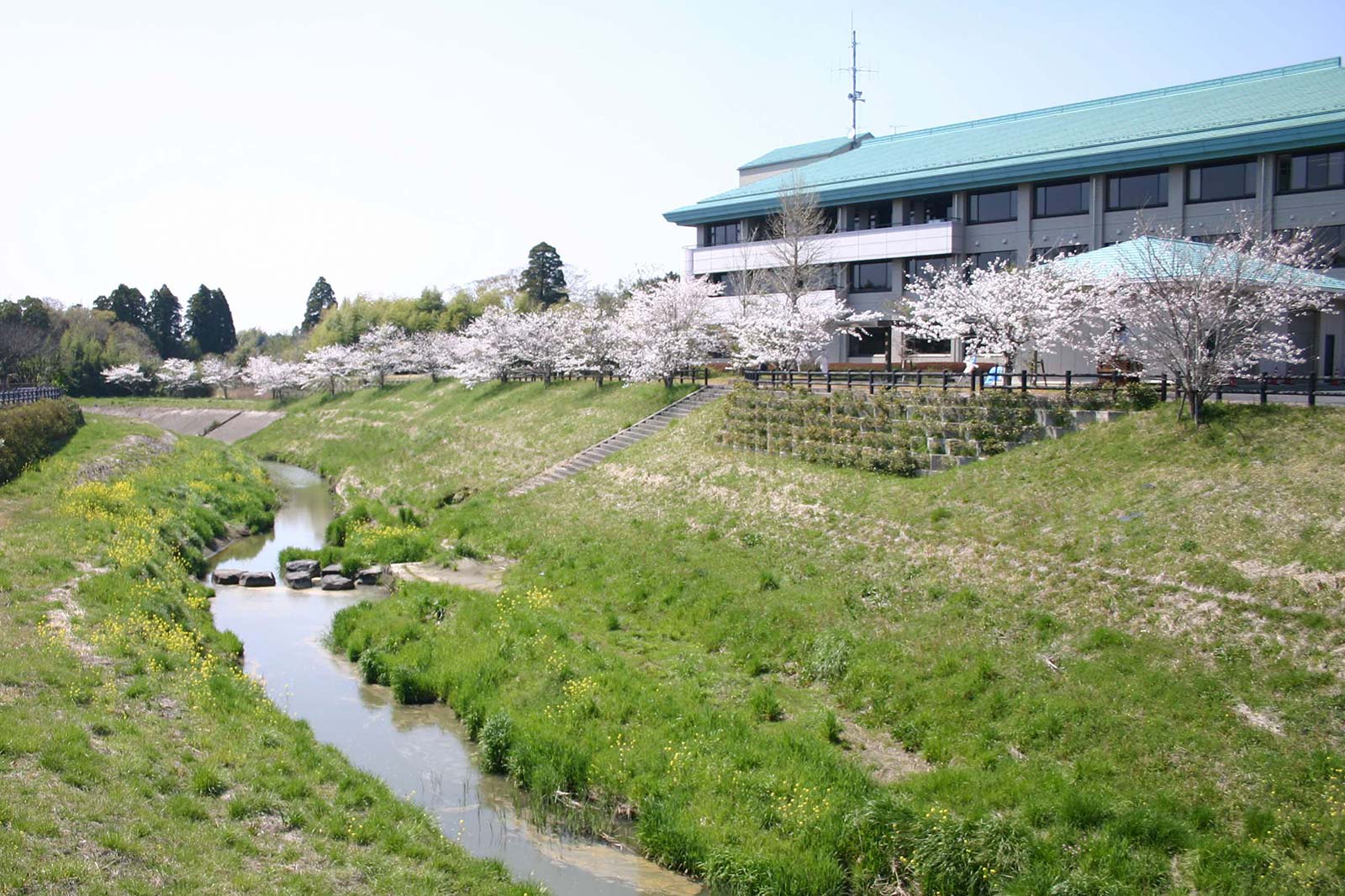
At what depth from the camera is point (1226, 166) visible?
35281 mm

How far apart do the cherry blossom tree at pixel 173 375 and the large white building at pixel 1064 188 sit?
5599 centimetres

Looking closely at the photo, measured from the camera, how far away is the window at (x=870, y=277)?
4606 cm

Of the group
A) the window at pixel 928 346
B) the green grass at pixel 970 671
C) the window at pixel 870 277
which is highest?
the window at pixel 870 277

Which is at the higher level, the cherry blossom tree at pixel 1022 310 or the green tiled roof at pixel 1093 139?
the green tiled roof at pixel 1093 139

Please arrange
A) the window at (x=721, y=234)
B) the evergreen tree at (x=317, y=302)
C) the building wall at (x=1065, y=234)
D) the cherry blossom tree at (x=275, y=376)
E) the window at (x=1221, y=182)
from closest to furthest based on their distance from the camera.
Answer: the building wall at (x=1065, y=234) → the window at (x=1221, y=182) → the window at (x=721, y=234) → the cherry blossom tree at (x=275, y=376) → the evergreen tree at (x=317, y=302)

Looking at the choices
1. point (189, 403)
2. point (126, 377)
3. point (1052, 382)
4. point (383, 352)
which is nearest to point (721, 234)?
point (1052, 382)

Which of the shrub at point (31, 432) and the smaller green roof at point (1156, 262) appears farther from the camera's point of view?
the shrub at point (31, 432)

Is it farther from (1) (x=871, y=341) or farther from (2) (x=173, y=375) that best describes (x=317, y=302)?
(1) (x=871, y=341)

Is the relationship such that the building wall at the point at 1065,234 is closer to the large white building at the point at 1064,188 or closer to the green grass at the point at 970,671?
the large white building at the point at 1064,188

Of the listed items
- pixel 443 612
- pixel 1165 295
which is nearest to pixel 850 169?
pixel 1165 295

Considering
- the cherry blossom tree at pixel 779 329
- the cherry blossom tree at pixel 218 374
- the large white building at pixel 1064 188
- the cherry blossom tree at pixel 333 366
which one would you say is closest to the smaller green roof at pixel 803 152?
the large white building at pixel 1064 188

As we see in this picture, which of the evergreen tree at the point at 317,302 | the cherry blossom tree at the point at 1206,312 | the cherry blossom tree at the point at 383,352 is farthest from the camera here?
the evergreen tree at the point at 317,302

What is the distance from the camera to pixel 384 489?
40.0 metres

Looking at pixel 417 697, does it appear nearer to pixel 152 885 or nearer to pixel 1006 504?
pixel 152 885
